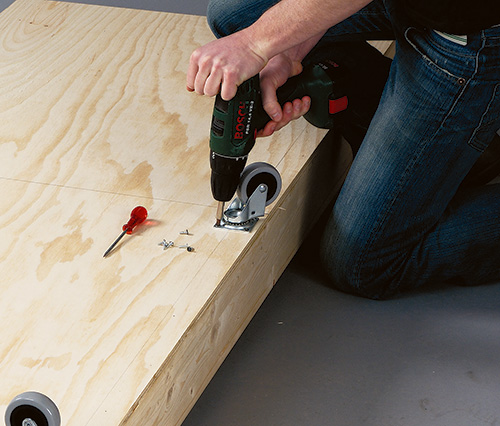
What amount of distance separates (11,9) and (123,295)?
169 cm

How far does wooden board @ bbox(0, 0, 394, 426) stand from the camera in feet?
4.34

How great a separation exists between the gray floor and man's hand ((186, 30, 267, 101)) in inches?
26.2

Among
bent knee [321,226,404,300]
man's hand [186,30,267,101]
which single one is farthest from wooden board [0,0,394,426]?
man's hand [186,30,267,101]

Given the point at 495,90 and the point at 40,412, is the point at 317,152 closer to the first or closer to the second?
the point at 495,90

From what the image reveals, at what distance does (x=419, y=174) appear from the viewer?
5.65ft

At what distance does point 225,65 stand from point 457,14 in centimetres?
46

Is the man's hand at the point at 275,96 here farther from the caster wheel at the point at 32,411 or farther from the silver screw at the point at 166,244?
the caster wheel at the point at 32,411

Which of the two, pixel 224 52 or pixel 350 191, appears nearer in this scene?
pixel 224 52

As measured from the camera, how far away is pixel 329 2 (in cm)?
144

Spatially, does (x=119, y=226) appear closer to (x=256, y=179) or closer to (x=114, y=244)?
(x=114, y=244)

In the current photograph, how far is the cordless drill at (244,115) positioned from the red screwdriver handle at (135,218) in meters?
0.16

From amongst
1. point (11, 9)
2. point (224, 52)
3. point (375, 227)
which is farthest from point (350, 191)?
point (11, 9)

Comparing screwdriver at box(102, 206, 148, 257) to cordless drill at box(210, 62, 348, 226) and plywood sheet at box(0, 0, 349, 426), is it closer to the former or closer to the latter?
plywood sheet at box(0, 0, 349, 426)

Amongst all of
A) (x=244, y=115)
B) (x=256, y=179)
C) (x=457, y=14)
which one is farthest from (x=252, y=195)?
(x=457, y=14)
